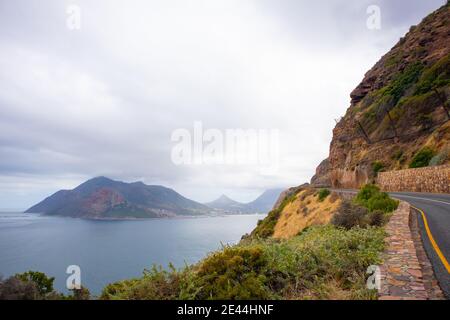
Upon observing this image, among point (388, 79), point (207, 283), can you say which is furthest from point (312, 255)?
point (388, 79)

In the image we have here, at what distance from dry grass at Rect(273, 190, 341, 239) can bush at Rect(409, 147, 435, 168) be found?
37.0ft

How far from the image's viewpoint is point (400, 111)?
41188mm

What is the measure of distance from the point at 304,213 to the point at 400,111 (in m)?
25.0

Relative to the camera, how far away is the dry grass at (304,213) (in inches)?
1010

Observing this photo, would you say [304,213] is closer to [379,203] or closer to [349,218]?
[379,203]

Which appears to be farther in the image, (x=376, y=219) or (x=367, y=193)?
(x=367, y=193)

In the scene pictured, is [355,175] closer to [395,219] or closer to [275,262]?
[395,219]

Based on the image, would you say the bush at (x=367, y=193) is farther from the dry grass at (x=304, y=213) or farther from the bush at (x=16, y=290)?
the bush at (x=16, y=290)

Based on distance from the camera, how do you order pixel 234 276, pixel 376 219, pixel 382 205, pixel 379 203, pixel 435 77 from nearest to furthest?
1. pixel 234 276
2. pixel 376 219
3. pixel 382 205
4. pixel 379 203
5. pixel 435 77

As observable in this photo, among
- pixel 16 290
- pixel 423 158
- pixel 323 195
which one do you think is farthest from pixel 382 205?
pixel 423 158

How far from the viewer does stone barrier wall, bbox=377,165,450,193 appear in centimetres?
2368

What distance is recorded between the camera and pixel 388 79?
55.3m

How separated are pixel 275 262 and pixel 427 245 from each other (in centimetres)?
477

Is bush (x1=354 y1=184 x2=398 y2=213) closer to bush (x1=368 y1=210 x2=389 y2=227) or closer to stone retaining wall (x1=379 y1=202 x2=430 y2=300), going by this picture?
bush (x1=368 y1=210 x2=389 y2=227)
